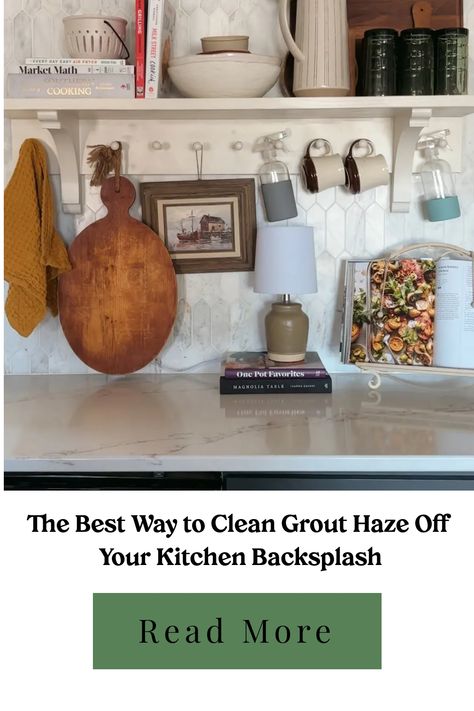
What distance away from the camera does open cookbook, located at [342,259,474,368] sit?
2.03 m

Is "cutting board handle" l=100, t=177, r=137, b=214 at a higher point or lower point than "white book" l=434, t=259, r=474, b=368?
higher

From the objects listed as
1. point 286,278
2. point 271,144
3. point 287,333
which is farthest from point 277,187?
point 287,333

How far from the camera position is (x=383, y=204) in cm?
216

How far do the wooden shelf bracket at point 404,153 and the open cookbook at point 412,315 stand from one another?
0.15 meters

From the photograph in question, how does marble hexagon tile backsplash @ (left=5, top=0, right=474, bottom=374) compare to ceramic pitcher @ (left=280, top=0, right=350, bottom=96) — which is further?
marble hexagon tile backsplash @ (left=5, top=0, right=474, bottom=374)

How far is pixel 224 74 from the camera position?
74.4 inches

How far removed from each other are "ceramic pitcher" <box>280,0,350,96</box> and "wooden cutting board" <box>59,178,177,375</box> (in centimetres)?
47

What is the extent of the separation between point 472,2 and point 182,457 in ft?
4.14

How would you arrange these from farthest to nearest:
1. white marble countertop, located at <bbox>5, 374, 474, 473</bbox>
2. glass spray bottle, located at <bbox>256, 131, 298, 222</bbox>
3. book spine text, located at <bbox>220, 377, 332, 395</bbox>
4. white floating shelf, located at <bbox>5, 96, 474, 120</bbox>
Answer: glass spray bottle, located at <bbox>256, 131, 298, 222</bbox>, book spine text, located at <bbox>220, 377, 332, 395</bbox>, white floating shelf, located at <bbox>5, 96, 474, 120</bbox>, white marble countertop, located at <bbox>5, 374, 474, 473</bbox>

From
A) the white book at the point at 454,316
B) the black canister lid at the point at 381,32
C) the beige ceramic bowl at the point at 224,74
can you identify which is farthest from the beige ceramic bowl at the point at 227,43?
the white book at the point at 454,316

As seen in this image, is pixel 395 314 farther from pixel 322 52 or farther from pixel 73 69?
pixel 73 69

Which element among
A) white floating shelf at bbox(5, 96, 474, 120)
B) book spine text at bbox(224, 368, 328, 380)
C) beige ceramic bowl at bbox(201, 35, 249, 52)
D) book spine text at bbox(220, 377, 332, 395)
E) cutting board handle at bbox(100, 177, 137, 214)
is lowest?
book spine text at bbox(220, 377, 332, 395)

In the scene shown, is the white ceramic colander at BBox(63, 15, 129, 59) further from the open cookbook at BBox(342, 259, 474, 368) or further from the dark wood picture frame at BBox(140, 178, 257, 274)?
the open cookbook at BBox(342, 259, 474, 368)

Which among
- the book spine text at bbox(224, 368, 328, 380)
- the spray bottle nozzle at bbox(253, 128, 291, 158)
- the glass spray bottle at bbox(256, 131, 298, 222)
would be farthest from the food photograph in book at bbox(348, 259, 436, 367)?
the spray bottle nozzle at bbox(253, 128, 291, 158)
